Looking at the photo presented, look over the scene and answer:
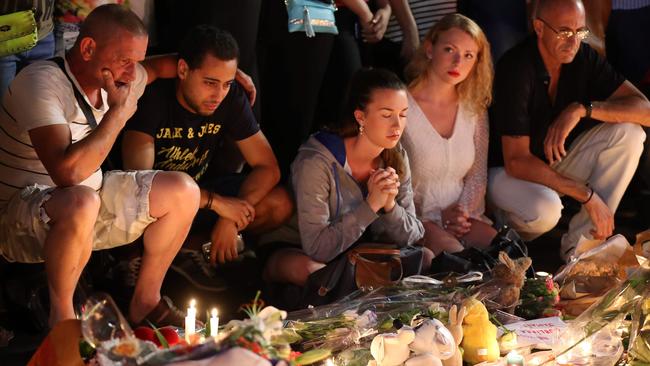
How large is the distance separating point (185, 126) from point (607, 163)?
2098 mm

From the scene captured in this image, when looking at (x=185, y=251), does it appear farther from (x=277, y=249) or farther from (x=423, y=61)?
(x=423, y=61)

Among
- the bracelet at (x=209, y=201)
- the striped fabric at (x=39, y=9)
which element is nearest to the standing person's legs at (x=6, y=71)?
the striped fabric at (x=39, y=9)

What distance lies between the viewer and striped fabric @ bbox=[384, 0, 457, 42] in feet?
17.6

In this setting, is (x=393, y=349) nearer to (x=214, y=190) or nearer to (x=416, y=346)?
(x=416, y=346)

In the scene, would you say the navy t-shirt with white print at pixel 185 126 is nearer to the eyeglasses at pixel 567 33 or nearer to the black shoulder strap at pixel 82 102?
the black shoulder strap at pixel 82 102

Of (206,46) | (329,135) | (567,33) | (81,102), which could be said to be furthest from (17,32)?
(567,33)

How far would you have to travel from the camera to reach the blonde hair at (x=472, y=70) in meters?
4.94

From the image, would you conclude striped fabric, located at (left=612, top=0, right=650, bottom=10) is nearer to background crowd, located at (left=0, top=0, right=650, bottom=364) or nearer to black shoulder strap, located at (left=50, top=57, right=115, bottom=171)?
background crowd, located at (left=0, top=0, right=650, bottom=364)

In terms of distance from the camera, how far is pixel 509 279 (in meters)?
3.99

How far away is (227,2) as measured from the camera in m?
4.52

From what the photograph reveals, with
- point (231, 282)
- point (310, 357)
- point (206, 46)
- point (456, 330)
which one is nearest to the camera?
point (310, 357)

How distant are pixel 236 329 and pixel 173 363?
167 mm

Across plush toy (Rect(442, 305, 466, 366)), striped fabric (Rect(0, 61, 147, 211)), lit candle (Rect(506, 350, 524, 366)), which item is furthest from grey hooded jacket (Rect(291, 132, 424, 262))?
lit candle (Rect(506, 350, 524, 366))

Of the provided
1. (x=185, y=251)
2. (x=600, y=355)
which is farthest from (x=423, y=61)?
(x=600, y=355)
